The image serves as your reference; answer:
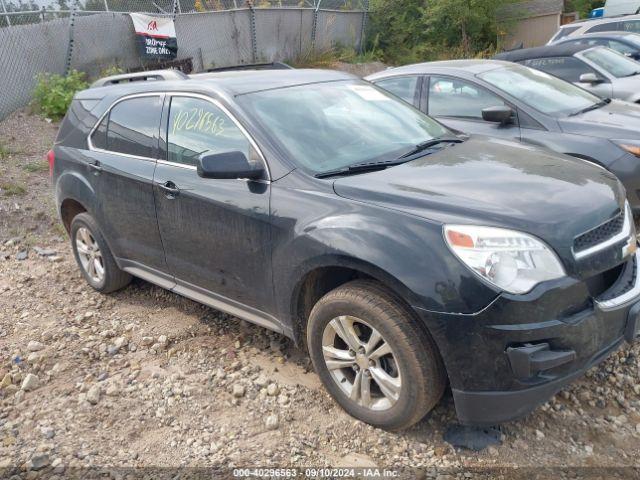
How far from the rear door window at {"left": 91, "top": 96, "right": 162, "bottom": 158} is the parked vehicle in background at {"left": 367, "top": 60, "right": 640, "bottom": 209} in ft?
8.86

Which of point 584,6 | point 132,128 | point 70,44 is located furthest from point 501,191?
point 584,6

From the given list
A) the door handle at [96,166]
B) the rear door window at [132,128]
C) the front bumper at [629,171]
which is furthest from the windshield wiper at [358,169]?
the front bumper at [629,171]

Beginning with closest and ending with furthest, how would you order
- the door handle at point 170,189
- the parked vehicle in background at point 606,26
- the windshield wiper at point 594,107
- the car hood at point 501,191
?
the car hood at point 501,191
the door handle at point 170,189
the windshield wiper at point 594,107
the parked vehicle in background at point 606,26

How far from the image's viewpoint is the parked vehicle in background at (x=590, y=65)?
8.55 m

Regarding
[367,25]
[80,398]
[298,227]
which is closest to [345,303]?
[298,227]

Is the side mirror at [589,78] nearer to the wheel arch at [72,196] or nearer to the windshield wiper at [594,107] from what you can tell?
the windshield wiper at [594,107]

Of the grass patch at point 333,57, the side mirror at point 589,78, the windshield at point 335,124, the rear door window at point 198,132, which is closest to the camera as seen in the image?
the windshield at point 335,124

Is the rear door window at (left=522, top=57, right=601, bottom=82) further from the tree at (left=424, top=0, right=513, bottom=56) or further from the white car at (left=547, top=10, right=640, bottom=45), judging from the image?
the tree at (left=424, top=0, right=513, bottom=56)

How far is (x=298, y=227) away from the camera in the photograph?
3.12m

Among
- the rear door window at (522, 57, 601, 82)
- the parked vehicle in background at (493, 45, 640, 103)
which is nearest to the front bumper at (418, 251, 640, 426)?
the parked vehicle in background at (493, 45, 640, 103)

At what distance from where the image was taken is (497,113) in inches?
221

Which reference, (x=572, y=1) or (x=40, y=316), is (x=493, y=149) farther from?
(x=572, y=1)

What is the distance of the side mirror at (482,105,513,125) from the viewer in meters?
5.60

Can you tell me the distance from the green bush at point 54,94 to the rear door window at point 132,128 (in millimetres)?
6369
